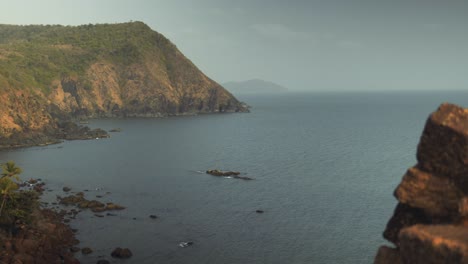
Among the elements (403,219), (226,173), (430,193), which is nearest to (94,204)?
(226,173)

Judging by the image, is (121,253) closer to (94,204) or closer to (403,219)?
(94,204)

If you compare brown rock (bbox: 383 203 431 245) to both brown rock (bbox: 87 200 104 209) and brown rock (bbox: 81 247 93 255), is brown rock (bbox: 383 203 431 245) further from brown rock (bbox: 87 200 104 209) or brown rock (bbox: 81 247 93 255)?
brown rock (bbox: 87 200 104 209)

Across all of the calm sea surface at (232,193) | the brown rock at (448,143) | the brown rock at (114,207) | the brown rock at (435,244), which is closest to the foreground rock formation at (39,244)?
the calm sea surface at (232,193)

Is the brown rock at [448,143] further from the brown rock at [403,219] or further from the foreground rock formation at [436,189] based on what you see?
the brown rock at [403,219]

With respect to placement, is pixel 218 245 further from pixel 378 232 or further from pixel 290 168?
pixel 290 168

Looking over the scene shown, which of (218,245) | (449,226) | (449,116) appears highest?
(449,116)

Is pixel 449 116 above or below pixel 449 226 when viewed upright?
above

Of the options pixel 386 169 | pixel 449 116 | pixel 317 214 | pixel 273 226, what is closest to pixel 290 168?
pixel 386 169
